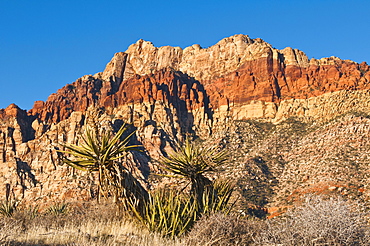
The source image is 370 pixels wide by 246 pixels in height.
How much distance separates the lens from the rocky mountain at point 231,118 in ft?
207

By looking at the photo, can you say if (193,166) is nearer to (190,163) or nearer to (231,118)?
(190,163)

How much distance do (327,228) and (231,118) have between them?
114 m

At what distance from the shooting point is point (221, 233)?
27.2 feet

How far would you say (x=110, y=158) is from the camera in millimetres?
10258

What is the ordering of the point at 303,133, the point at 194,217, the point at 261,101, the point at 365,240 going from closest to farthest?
the point at 365,240 < the point at 194,217 < the point at 303,133 < the point at 261,101

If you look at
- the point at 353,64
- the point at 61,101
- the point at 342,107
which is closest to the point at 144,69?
the point at 61,101

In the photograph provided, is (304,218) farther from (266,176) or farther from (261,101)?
(261,101)

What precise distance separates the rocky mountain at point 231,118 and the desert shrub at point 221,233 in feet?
133

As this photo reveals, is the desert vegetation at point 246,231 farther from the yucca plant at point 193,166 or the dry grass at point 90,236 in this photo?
the yucca plant at point 193,166

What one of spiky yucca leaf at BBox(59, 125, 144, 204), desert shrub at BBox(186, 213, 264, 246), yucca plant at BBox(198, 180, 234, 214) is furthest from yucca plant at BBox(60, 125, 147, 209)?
desert shrub at BBox(186, 213, 264, 246)

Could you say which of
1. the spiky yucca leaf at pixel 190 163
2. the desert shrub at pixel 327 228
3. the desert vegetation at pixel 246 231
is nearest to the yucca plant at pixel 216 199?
the spiky yucca leaf at pixel 190 163

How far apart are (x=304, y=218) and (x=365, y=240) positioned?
3.66 feet

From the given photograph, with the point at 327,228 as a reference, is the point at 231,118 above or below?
above

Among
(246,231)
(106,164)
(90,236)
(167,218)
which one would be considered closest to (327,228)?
(246,231)
